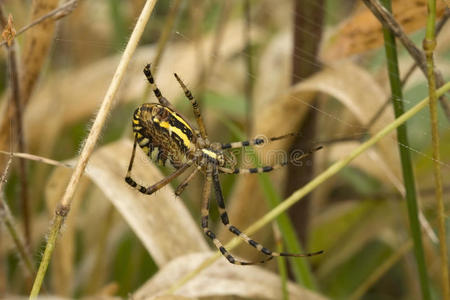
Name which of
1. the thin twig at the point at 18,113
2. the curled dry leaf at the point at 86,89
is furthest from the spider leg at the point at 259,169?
the curled dry leaf at the point at 86,89

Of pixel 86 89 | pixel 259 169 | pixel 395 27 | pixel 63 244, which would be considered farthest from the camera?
pixel 86 89

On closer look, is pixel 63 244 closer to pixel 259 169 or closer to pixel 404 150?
pixel 259 169

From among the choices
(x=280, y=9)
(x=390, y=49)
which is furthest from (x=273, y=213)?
(x=280, y=9)

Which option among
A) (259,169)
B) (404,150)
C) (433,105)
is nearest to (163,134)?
(259,169)

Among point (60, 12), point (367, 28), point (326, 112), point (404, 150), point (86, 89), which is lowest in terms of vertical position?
point (404, 150)

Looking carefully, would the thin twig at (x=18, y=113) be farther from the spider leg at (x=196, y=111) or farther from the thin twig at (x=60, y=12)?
the spider leg at (x=196, y=111)

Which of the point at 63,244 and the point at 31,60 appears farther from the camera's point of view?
the point at 63,244

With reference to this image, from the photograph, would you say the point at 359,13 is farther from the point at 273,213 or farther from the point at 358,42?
the point at 273,213

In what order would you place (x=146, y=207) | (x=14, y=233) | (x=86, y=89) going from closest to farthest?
1. (x=14, y=233)
2. (x=146, y=207)
3. (x=86, y=89)
